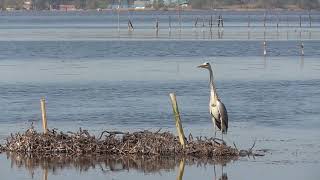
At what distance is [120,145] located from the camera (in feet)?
76.0

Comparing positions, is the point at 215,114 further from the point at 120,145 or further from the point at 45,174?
the point at 45,174

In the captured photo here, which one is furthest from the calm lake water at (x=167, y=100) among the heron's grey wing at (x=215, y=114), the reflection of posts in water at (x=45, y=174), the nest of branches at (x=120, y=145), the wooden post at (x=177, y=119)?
the heron's grey wing at (x=215, y=114)

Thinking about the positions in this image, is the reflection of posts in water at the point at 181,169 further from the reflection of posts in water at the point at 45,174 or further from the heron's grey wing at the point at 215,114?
the reflection of posts in water at the point at 45,174

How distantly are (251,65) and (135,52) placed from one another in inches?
661

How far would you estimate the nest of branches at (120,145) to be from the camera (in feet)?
74.8

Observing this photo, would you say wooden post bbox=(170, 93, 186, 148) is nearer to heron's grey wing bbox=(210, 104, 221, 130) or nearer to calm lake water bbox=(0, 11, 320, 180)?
calm lake water bbox=(0, 11, 320, 180)

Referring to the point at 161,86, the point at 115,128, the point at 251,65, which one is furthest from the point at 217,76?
the point at 115,128

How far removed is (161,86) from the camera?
42344 mm

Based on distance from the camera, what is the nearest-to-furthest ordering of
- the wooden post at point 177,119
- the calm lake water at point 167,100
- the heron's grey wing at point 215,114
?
the calm lake water at point 167,100 → the wooden post at point 177,119 → the heron's grey wing at point 215,114

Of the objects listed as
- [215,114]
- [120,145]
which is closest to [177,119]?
[215,114]

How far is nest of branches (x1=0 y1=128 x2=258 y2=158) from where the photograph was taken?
74.8ft

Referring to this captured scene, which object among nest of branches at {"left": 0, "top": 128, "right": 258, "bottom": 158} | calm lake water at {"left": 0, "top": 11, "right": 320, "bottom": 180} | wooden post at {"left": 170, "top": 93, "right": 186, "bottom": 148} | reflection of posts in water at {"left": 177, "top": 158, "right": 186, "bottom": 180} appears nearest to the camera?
reflection of posts in water at {"left": 177, "top": 158, "right": 186, "bottom": 180}

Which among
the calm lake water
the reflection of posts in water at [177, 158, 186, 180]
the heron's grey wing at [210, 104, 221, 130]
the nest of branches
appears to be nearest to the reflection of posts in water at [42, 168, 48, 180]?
the calm lake water

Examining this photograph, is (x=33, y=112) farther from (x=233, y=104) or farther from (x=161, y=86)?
(x=161, y=86)
